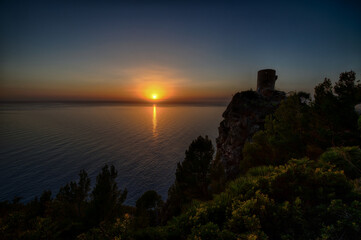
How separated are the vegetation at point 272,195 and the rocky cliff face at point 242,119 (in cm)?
920

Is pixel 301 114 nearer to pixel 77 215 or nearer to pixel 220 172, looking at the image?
pixel 220 172

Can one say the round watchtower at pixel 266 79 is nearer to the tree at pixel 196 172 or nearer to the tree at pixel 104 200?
the tree at pixel 196 172

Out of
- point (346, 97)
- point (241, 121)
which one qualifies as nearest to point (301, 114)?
point (346, 97)

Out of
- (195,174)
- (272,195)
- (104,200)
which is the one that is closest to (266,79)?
(195,174)

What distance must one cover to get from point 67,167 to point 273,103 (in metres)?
49.8

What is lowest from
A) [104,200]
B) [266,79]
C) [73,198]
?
[73,198]

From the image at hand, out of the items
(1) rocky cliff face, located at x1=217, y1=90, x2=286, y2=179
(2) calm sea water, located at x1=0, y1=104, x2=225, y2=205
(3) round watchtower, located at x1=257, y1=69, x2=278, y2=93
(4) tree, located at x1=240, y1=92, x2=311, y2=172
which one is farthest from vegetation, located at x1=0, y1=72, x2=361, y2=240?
(2) calm sea water, located at x1=0, y1=104, x2=225, y2=205

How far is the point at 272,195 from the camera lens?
6.09 meters

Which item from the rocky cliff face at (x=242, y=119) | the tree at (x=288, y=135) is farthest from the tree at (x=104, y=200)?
the rocky cliff face at (x=242, y=119)

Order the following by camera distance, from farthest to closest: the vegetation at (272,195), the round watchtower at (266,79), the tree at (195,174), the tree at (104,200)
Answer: the round watchtower at (266,79) → the tree at (195,174) → the tree at (104,200) → the vegetation at (272,195)

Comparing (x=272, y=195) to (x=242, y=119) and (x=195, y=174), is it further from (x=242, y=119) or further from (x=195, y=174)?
(x=242, y=119)

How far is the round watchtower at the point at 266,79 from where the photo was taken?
104ft

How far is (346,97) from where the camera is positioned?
12461 millimetres

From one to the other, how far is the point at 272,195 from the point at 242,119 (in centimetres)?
2377
